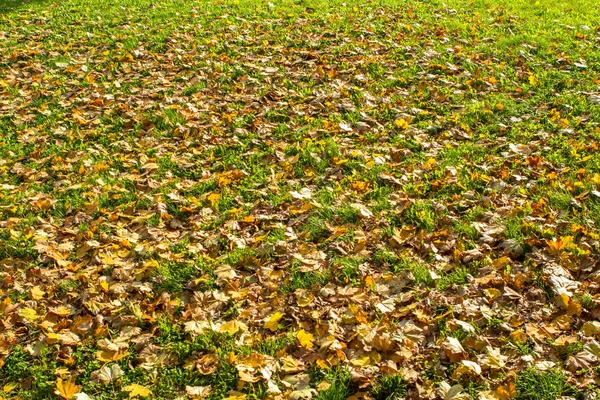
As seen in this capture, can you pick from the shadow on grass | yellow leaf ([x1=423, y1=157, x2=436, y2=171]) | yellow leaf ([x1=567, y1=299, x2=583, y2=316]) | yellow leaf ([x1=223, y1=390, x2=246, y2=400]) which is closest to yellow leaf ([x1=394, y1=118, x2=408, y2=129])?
yellow leaf ([x1=423, y1=157, x2=436, y2=171])

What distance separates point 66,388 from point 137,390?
38 centimetres

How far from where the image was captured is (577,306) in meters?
3.00

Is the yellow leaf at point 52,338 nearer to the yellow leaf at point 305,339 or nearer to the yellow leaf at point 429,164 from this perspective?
the yellow leaf at point 305,339

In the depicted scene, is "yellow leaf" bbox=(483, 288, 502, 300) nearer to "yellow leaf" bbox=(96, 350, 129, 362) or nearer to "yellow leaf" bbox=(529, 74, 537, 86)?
"yellow leaf" bbox=(96, 350, 129, 362)

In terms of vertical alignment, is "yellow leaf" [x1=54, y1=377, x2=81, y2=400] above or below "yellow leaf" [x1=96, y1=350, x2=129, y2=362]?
below

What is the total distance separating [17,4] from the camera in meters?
9.09

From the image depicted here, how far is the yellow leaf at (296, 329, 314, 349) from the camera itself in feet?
9.72

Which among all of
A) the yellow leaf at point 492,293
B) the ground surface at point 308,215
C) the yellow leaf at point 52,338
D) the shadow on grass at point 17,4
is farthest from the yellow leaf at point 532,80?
the shadow on grass at point 17,4

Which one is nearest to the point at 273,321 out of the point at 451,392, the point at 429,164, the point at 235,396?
the point at 235,396

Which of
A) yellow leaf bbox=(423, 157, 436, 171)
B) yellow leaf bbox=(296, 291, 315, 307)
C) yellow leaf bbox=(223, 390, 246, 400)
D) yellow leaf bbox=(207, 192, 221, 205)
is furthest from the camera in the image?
yellow leaf bbox=(423, 157, 436, 171)

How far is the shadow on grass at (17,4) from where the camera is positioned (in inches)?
348

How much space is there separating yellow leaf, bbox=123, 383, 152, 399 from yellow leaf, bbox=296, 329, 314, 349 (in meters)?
0.84

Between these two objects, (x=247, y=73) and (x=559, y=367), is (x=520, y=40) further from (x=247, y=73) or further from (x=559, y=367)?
(x=559, y=367)

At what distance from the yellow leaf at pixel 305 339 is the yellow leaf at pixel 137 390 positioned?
2.74ft
